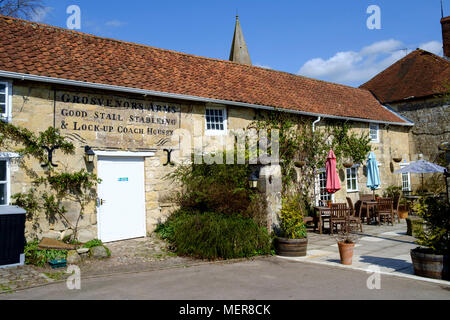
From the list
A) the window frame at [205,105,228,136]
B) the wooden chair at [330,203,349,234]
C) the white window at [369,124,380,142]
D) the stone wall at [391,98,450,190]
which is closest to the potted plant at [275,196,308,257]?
the wooden chair at [330,203,349,234]

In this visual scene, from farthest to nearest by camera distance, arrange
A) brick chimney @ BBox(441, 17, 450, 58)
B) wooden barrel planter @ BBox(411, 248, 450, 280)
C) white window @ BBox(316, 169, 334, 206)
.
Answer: brick chimney @ BBox(441, 17, 450, 58) → white window @ BBox(316, 169, 334, 206) → wooden barrel planter @ BBox(411, 248, 450, 280)

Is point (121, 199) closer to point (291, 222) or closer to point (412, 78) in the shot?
point (291, 222)

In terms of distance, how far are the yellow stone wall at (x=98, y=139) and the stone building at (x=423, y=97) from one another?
10433 mm

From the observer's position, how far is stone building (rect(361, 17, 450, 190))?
18.1m

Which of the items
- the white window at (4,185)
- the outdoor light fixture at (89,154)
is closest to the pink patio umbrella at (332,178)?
the outdoor light fixture at (89,154)

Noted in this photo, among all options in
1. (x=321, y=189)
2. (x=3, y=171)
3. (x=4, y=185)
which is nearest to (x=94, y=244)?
(x=4, y=185)

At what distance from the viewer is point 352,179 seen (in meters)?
16.7

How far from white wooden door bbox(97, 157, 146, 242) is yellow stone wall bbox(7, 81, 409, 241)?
0.65ft

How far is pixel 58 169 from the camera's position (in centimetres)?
897

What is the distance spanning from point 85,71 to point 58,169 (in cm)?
274

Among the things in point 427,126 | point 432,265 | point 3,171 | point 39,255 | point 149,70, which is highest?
point 149,70

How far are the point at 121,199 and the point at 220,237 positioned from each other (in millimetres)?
3224

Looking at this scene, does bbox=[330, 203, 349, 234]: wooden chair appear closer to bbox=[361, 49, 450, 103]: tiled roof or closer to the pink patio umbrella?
the pink patio umbrella
